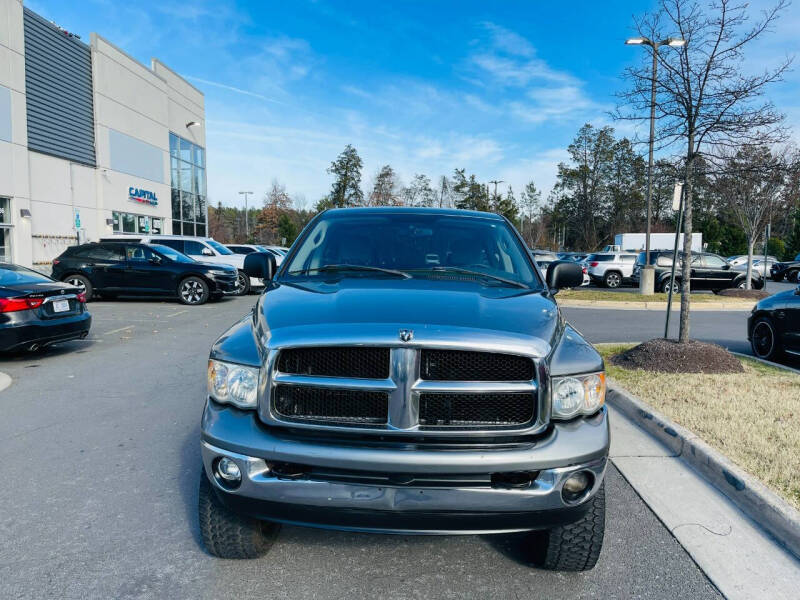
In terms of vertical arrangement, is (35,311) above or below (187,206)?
below

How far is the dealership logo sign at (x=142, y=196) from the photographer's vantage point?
32312 mm

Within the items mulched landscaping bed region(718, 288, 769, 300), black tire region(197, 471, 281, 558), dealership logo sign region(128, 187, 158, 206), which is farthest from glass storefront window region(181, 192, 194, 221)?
black tire region(197, 471, 281, 558)

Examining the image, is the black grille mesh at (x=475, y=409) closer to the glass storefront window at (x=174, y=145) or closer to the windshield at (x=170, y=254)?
the windshield at (x=170, y=254)

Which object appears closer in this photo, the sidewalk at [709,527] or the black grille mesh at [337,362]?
the black grille mesh at [337,362]

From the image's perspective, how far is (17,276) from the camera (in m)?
8.05

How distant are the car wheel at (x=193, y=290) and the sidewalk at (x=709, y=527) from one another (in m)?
13.2

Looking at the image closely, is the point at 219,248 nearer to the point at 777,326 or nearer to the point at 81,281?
the point at 81,281

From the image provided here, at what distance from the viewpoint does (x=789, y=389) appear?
6016 millimetres

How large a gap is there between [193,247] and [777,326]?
54.8 ft

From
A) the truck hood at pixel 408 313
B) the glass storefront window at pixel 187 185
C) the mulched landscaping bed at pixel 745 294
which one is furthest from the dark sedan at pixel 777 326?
the glass storefront window at pixel 187 185

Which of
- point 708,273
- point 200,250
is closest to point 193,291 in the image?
point 200,250

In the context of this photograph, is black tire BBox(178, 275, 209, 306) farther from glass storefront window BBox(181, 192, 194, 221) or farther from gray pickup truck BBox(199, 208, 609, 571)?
glass storefront window BBox(181, 192, 194, 221)

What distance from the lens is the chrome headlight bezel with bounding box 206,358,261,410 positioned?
98.7 inches

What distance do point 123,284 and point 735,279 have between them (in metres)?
21.3
